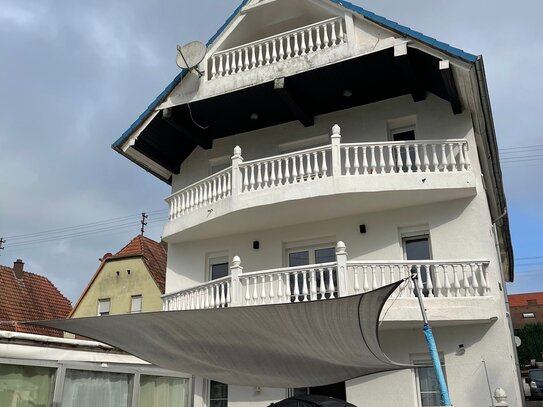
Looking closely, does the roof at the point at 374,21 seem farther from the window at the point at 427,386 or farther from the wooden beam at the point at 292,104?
the window at the point at 427,386

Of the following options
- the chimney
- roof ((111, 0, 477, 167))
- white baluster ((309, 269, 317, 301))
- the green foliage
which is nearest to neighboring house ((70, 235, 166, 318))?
the chimney

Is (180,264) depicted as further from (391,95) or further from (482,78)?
(482,78)

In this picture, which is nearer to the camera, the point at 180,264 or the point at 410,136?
the point at 410,136

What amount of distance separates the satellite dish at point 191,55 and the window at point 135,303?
13008mm

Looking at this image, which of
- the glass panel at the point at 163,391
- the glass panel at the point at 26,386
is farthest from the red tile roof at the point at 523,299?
the glass panel at the point at 26,386

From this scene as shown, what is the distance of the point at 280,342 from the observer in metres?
6.13

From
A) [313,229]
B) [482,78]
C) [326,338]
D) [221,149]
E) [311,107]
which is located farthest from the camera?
[221,149]

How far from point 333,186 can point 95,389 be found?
19.1ft

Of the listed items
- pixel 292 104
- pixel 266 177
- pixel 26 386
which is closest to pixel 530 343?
pixel 292 104

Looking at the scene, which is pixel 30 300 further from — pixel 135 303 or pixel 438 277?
pixel 438 277

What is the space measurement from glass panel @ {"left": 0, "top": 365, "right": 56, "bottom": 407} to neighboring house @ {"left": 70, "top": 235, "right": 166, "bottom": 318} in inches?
545

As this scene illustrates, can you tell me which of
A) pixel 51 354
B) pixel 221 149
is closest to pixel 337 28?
pixel 221 149

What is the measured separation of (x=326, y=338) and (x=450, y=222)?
5.82m

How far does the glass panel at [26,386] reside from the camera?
Answer: 7775mm
